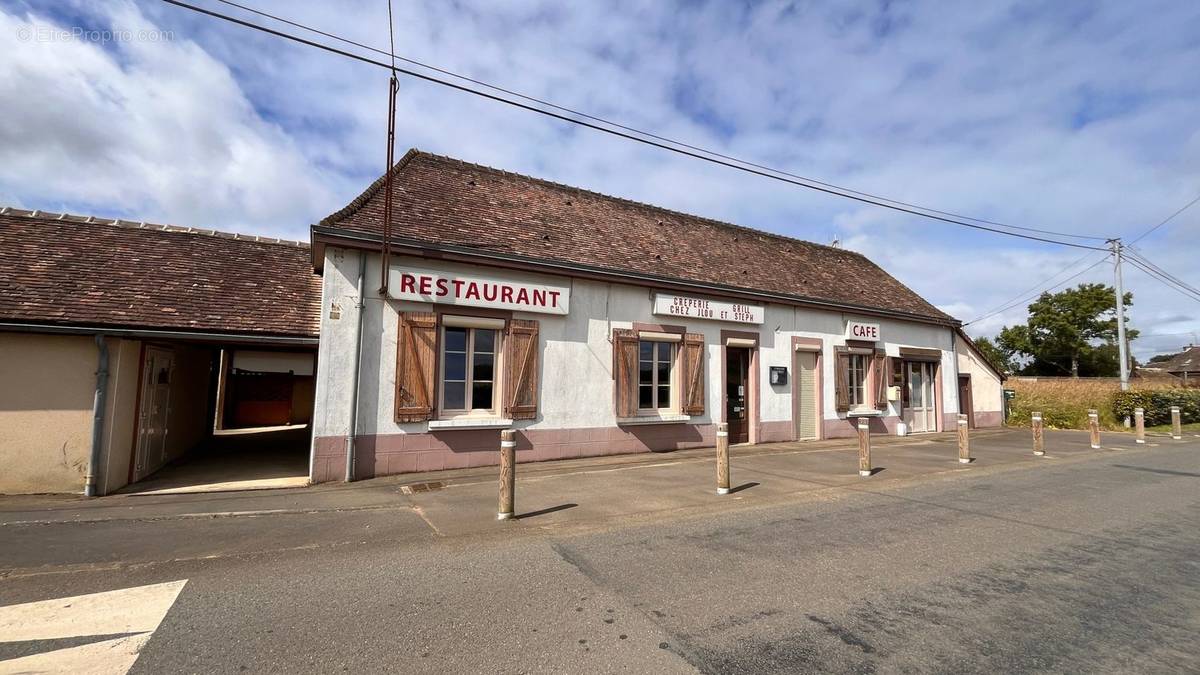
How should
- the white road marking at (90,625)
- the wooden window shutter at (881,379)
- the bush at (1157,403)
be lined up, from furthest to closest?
the bush at (1157,403) → the wooden window shutter at (881,379) → the white road marking at (90,625)

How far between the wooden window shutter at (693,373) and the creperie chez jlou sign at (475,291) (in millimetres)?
3132

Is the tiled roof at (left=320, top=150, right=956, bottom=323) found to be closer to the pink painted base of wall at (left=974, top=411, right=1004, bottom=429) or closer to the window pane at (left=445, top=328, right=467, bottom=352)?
the window pane at (left=445, top=328, right=467, bottom=352)

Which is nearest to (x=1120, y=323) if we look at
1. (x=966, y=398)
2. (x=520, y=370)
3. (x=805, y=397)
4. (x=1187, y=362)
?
(x=966, y=398)

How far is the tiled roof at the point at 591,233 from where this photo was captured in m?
10.1

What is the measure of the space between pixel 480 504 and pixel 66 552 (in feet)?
12.8

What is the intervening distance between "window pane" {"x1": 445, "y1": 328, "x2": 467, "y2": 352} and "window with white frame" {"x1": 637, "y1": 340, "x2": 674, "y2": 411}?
12.0 feet

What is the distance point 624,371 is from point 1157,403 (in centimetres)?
2441

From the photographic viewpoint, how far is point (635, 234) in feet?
44.3

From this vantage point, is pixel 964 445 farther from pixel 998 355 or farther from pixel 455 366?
pixel 998 355

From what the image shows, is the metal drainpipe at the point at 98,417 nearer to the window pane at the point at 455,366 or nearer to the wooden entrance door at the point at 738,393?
the window pane at the point at 455,366

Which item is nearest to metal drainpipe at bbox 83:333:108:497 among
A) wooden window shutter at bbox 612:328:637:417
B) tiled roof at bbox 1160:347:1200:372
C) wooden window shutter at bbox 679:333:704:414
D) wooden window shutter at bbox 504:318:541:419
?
wooden window shutter at bbox 504:318:541:419

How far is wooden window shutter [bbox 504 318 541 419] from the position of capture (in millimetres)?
9812

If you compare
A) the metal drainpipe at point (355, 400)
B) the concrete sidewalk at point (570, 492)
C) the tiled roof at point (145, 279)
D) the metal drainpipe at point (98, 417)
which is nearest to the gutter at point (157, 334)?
the tiled roof at point (145, 279)

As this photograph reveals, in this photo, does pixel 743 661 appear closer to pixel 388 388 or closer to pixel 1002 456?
pixel 388 388
